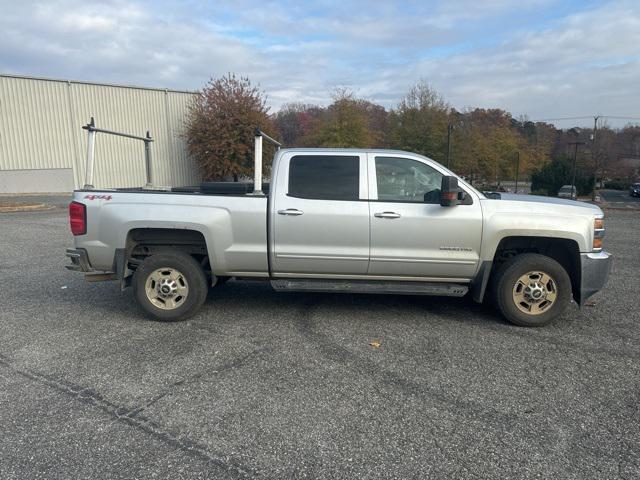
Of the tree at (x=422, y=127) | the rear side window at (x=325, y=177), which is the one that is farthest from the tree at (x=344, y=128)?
the rear side window at (x=325, y=177)

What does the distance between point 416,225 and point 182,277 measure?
8.74 ft

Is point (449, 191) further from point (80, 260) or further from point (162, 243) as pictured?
point (80, 260)

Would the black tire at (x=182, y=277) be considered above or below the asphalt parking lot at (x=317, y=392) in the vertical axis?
above

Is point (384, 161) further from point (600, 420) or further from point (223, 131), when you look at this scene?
point (223, 131)

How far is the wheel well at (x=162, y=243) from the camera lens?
5.15 metres

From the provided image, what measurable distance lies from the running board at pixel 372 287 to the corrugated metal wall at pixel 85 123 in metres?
27.9

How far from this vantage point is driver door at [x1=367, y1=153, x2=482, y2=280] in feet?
16.1

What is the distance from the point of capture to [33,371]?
153 inches

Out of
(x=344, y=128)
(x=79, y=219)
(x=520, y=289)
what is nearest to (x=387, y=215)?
(x=520, y=289)

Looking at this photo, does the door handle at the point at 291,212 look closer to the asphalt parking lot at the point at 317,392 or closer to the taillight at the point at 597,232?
the asphalt parking lot at the point at 317,392

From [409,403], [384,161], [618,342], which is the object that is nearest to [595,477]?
[409,403]

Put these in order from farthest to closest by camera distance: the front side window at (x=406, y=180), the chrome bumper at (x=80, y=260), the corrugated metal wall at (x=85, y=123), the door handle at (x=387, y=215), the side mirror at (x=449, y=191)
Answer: the corrugated metal wall at (x=85, y=123) < the chrome bumper at (x=80, y=260) < the front side window at (x=406, y=180) < the door handle at (x=387, y=215) < the side mirror at (x=449, y=191)

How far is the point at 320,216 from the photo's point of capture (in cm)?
495

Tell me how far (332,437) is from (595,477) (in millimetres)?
1528
